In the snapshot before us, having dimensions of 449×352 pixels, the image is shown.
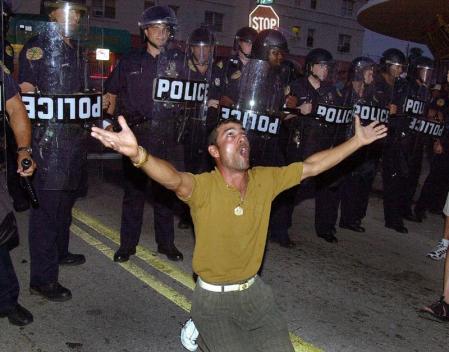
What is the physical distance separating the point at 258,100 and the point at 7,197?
275cm

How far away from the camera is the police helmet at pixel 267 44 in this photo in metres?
5.21

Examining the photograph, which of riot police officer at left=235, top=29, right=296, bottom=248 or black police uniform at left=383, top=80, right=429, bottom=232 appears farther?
black police uniform at left=383, top=80, right=429, bottom=232

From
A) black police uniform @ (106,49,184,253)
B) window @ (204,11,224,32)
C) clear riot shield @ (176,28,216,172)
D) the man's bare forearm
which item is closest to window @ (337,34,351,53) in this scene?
window @ (204,11,224,32)

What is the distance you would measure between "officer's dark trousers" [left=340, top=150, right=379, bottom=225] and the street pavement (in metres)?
0.37

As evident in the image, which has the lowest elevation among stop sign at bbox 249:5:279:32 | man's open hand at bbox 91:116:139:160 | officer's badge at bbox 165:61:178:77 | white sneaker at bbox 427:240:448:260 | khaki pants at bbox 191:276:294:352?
white sneaker at bbox 427:240:448:260

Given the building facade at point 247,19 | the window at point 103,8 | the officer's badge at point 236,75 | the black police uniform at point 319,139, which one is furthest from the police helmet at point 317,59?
the window at point 103,8

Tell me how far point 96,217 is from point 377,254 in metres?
3.38

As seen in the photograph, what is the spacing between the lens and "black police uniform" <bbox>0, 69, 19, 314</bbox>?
315 cm

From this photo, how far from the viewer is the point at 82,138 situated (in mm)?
3867

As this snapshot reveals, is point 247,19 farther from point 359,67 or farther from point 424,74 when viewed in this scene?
point 359,67

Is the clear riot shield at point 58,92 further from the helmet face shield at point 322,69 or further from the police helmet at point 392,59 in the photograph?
the police helmet at point 392,59

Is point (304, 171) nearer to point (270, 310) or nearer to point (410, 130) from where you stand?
point (270, 310)

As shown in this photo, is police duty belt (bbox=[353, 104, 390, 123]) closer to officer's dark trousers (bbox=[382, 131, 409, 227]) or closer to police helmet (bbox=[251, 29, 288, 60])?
officer's dark trousers (bbox=[382, 131, 409, 227])

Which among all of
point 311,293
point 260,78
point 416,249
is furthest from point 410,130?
point 311,293
